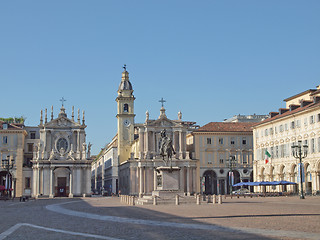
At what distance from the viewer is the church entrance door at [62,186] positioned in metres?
93.2

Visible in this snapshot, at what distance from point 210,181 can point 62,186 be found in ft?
98.4

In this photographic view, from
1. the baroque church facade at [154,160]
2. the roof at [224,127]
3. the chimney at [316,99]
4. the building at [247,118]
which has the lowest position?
the baroque church facade at [154,160]

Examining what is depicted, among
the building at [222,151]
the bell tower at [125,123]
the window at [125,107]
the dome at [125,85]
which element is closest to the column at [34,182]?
the bell tower at [125,123]

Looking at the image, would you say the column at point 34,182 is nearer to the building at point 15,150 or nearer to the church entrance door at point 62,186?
the building at point 15,150

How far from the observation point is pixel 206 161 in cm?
9744

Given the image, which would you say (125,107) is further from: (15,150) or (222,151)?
(15,150)

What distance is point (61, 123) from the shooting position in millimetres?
94562

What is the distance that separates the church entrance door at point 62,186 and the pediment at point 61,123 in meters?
10.3

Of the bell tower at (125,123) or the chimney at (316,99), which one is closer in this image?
the chimney at (316,99)

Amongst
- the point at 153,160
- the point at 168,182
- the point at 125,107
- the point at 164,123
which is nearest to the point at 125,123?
the point at 125,107

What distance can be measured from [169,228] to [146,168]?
75156mm

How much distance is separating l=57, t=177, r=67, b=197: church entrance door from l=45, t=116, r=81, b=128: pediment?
10258 millimetres

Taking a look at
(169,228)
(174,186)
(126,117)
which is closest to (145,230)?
(169,228)

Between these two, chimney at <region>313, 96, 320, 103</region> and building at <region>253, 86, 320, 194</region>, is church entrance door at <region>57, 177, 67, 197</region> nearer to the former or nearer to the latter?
building at <region>253, 86, 320, 194</region>
